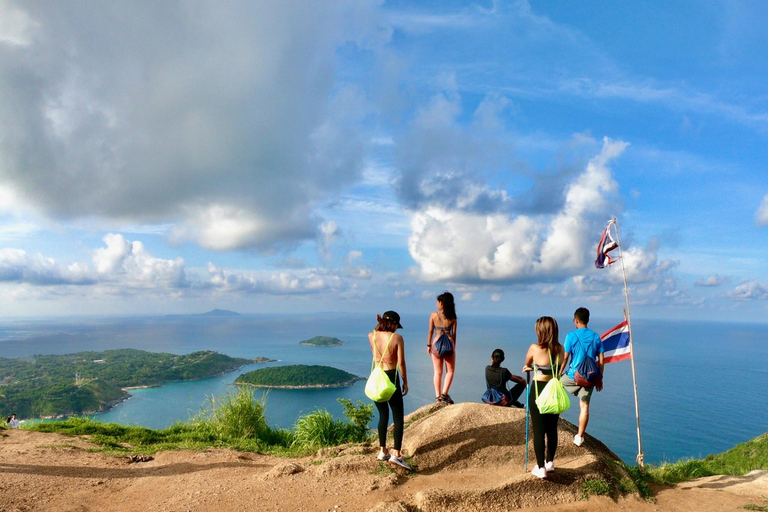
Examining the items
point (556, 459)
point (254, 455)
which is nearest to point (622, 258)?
point (556, 459)

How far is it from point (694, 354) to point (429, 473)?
519 feet

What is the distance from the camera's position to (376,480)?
545cm

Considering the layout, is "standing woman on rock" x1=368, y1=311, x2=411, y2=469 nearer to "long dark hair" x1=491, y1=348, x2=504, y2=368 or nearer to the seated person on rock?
"long dark hair" x1=491, y1=348, x2=504, y2=368

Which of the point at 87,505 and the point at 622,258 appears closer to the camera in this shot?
the point at 87,505

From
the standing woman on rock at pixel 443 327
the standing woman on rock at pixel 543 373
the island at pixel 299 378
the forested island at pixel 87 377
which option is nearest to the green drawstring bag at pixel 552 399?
the standing woman on rock at pixel 543 373

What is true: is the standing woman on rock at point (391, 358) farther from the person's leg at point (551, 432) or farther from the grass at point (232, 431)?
the grass at point (232, 431)

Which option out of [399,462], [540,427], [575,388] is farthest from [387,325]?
[575,388]

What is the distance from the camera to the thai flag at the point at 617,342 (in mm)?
7337

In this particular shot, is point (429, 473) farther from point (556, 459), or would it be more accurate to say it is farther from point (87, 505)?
point (87, 505)

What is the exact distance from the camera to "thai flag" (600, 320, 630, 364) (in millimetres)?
7337

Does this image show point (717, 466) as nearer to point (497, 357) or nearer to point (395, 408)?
point (497, 357)

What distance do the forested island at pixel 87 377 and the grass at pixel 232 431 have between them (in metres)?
49.8

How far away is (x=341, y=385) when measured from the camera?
68.4m

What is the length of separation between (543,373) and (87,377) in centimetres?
9207
